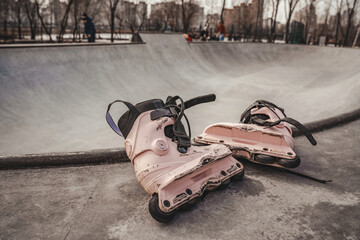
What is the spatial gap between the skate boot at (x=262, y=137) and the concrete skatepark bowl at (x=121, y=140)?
0.54 feet

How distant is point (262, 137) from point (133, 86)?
8.40m

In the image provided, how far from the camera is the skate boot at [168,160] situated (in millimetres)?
1901

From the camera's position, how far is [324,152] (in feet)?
10.4

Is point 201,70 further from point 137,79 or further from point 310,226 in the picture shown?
point 310,226

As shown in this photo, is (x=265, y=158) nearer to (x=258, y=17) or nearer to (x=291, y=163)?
(x=291, y=163)

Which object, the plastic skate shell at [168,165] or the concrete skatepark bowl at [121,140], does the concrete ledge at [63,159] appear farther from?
the plastic skate shell at [168,165]

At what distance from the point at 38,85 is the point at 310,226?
26.1ft

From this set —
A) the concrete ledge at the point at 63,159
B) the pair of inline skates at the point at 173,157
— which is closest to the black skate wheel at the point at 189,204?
the pair of inline skates at the point at 173,157

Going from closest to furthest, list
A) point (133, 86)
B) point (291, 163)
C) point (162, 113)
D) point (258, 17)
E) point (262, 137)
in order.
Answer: point (162, 113) → point (291, 163) → point (262, 137) → point (133, 86) → point (258, 17)

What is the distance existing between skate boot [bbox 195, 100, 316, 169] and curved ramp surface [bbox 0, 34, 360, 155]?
12.4 ft

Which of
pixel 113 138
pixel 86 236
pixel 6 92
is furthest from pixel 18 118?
pixel 86 236

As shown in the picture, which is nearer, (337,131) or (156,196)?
(156,196)

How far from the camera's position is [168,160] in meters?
2.05

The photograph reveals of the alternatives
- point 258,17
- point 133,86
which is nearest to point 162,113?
point 133,86
